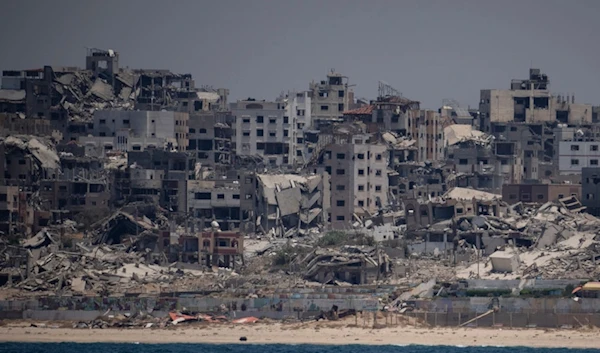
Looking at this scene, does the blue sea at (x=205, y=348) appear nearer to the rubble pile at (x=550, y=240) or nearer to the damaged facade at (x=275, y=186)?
the damaged facade at (x=275, y=186)

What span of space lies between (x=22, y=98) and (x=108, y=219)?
34917 millimetres

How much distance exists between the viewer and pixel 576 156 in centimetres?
12850

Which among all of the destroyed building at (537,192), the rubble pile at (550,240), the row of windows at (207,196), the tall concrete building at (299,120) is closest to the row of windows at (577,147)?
the destroyed building at (537,192)

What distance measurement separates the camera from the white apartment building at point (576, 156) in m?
128

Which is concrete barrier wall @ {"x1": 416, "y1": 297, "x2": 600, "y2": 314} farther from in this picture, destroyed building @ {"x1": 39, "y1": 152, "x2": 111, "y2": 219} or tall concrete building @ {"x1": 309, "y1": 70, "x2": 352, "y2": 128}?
tall concrete building @ {"x1": 309, "y1": 70, "x2": 352, "y2": 128}

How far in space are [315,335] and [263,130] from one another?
2038 inches

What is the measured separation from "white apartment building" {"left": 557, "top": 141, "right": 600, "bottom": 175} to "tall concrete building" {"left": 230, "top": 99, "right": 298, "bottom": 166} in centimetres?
1791

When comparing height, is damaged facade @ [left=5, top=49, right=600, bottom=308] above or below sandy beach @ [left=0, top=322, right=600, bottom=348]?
above

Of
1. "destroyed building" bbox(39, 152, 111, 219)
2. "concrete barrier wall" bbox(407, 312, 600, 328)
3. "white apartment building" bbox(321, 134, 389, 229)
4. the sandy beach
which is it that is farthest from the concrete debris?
the sandy beach

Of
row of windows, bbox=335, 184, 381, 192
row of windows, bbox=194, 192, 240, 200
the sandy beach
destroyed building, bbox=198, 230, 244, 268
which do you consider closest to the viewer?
the sandy beach

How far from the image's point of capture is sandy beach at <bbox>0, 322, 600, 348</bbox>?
78.4 metres

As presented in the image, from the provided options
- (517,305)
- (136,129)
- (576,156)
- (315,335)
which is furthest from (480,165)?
(315,335)

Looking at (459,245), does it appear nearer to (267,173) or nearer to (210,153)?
(267,173)

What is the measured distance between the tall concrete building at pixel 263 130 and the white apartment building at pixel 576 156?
705 inches
